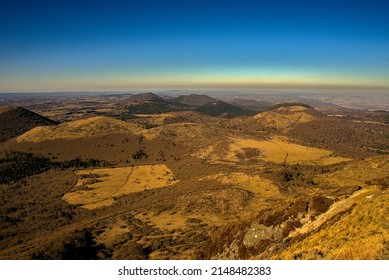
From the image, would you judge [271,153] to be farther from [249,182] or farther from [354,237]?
[354,237]

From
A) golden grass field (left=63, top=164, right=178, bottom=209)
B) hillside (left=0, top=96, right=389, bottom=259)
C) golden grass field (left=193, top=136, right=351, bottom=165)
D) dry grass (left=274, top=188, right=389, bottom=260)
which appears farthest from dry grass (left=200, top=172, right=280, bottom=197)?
dry grass (left=274, top=188, right=389, bottom=260)

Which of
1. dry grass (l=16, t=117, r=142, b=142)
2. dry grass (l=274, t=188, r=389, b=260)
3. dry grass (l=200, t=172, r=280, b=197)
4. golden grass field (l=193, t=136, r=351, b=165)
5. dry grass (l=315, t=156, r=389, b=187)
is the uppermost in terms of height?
A: dry grass (l=274, t=188, r=389, b=260)

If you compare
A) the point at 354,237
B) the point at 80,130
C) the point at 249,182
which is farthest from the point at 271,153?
the point at 354,237

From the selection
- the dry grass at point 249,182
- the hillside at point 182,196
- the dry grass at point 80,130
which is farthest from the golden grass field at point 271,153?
the dry grass at point 80,130

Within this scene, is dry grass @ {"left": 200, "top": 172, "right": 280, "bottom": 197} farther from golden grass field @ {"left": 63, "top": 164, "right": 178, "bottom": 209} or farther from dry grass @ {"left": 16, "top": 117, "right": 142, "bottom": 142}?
dry grass @ {"left": 16, "top": 117, "right": 142, "bottom": 142}

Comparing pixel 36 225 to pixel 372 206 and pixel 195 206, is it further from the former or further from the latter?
pixel 372 206

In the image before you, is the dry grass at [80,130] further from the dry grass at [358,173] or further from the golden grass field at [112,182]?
the dry grass at [358,173]

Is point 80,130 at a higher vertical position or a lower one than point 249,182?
higher

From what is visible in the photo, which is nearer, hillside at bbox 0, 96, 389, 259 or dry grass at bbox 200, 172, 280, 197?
hillside at bbox 0, 96, 389, 259

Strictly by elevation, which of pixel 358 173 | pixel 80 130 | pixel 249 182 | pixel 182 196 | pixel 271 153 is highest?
pixel 80 130
